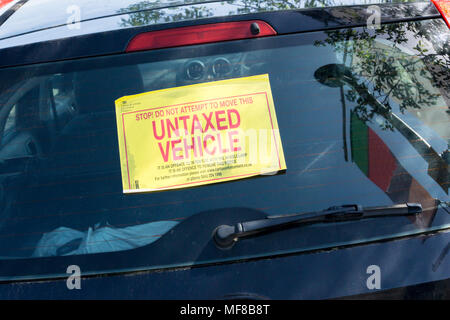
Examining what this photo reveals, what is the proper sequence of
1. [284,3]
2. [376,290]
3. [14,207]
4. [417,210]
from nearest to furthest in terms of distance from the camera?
[376,290] → [417,210] → [14,207] → [284,3]

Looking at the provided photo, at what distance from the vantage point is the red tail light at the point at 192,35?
1.63 m

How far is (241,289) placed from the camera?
1.42 metres

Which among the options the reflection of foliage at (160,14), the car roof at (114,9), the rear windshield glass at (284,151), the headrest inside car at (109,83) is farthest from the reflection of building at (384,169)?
the headrest inside car at (109,83)

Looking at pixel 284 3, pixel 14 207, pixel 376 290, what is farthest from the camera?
pixel 284 3

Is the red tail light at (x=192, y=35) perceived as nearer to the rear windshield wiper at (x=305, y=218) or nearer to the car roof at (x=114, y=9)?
the car roof at (x=114, y=9)

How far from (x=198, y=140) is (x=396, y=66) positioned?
0.88 meters

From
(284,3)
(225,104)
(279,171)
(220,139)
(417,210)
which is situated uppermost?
(284,3)

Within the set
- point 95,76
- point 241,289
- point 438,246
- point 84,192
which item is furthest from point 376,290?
point 95,76

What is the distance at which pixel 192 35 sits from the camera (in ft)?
5.34

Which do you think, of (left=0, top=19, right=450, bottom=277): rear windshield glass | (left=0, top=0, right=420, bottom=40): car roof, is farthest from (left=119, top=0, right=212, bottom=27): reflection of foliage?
(left=0, top=19, right=450, bottom=277): rear windshield glass

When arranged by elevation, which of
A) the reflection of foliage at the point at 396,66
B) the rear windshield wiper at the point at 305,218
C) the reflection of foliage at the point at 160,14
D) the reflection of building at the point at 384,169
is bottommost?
the rear windshield wiper at the point at 305,218

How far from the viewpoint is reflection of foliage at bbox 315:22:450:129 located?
5.61 feet

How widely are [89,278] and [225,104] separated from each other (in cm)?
79

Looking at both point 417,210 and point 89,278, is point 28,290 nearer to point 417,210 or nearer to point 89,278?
point 89,278
